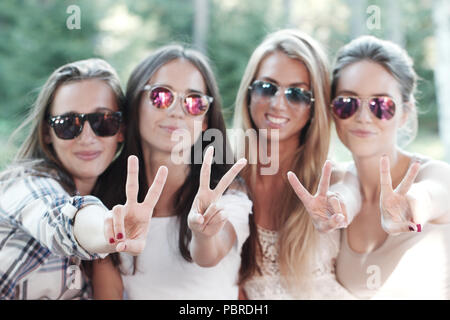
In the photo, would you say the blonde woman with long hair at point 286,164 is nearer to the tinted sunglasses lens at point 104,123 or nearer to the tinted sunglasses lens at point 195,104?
the tinted sunglasses lens at point 195,104

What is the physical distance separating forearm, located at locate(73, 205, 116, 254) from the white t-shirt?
0.31 m

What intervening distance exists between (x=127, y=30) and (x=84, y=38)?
1.01 metres

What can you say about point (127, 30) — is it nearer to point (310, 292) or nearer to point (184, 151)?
point (184, 151)

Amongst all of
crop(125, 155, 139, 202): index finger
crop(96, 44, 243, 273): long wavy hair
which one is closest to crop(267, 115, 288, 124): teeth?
crop(96, 44, 243, 273): long wavy hair

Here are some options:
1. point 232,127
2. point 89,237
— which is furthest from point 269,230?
point 89,237

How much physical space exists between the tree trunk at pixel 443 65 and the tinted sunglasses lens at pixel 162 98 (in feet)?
3.21

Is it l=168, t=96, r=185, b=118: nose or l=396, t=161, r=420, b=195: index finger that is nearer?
l=396, t=161, r=420, b=195: index finger

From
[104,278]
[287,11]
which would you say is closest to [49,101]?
[104,278]

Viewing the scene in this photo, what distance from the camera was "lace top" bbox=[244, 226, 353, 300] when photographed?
4.12 feet

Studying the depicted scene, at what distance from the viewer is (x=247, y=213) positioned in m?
1.20

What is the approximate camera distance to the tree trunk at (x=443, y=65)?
1.54 meters

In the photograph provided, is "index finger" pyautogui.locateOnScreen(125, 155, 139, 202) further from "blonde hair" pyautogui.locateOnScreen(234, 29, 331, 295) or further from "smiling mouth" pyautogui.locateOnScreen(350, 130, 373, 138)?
"smiling mouth" pyautogui.locateOnScreen(350, 130, 373, 138)

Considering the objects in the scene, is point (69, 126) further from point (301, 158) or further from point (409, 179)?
point (409, 179)

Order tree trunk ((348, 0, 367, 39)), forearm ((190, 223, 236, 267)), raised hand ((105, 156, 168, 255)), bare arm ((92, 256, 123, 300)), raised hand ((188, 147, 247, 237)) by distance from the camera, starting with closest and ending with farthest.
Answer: raised hand ((105, 156, 168, 255))
raised hand ((188, 147, 247, 237))
forearm ((190, 223, 236, 267))
bare arm ((92, 256, 123, 300))
tree trunk ((348, 0, 367, 39))
